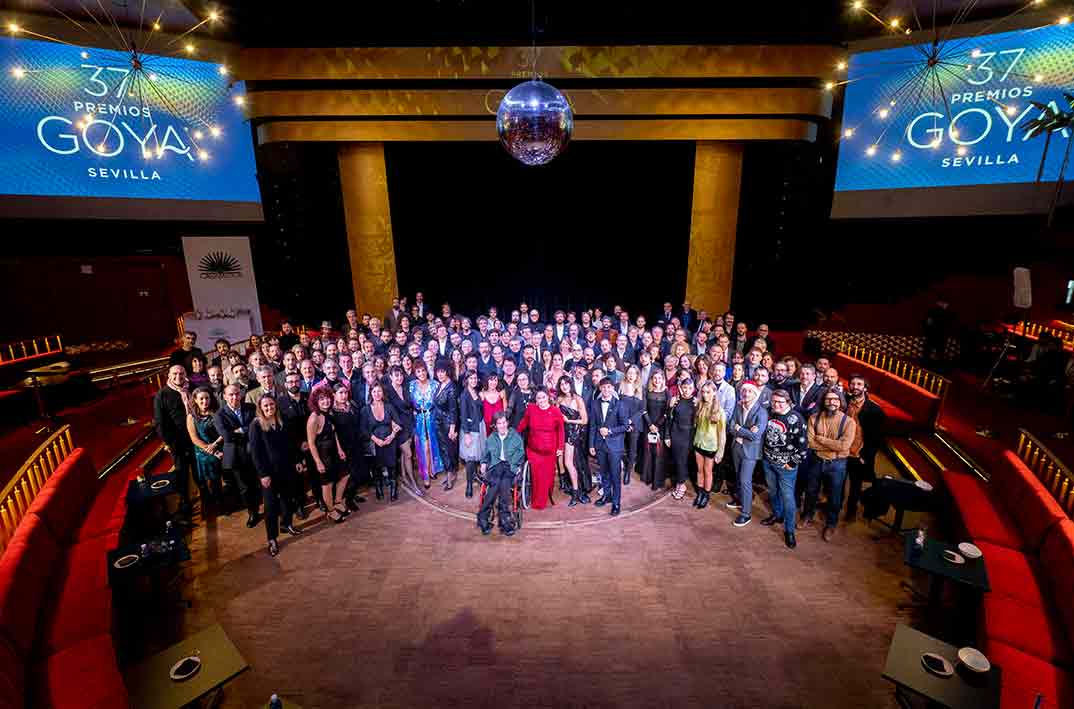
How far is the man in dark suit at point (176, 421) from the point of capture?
5.20 m

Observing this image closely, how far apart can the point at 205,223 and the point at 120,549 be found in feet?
28.8

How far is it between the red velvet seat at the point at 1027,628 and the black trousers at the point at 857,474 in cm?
171

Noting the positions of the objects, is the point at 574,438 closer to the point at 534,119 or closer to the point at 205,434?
the point at 534,119

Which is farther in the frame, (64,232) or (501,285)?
(501,285)

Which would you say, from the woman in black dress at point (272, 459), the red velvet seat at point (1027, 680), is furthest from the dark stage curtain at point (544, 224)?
the red velvet seat at point (1027, 680)

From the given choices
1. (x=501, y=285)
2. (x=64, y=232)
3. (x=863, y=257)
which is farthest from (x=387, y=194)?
(x=863, y=257)

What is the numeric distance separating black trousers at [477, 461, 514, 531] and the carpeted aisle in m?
0.20

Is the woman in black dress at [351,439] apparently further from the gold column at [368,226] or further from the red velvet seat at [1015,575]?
the red velvet seat at [1015,575]

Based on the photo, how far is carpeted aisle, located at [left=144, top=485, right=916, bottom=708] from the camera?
347 centimetres

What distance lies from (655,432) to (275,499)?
4.19 meters

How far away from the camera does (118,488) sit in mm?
5449

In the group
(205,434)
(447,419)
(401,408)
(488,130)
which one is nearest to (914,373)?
(447,419)

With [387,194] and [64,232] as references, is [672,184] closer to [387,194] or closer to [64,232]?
[387,194]

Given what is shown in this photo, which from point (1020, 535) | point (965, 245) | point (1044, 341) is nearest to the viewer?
point (1020, 535)
